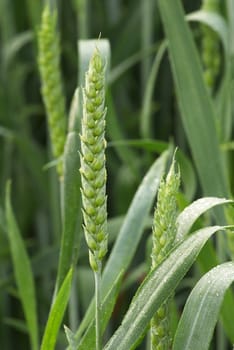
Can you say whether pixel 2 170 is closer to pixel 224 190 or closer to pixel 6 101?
pixel 6 101

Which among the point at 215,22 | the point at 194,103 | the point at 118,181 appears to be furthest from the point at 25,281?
the point at 118,181

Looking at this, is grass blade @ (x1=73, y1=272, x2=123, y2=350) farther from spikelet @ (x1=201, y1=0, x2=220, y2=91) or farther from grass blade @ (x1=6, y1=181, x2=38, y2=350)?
spikelet @ (x1=201, y1=0, x2=220, y2=91)

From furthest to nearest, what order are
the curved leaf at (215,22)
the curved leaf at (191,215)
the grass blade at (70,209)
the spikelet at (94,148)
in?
the curved leaf at (215,22)
the grass blade at (70,209)
the curved leaf at (191,215)
the spikelet at (94,148)

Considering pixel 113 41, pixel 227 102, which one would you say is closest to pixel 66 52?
pixel 113 41

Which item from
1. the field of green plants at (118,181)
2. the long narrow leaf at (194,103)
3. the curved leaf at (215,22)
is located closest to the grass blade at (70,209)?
the field of green plants at (118,181)

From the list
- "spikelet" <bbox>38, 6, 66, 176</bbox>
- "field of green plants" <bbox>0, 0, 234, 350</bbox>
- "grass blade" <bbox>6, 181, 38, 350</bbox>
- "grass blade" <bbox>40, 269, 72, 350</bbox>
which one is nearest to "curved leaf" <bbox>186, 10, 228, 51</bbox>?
"field of green plants" <bbox>0, 0, 234, 350</bbox>

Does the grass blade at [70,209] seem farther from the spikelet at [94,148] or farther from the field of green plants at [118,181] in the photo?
the spikelet at [94,148]

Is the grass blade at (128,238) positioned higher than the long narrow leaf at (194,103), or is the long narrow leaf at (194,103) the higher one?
the long narrow leaf at (194,103)

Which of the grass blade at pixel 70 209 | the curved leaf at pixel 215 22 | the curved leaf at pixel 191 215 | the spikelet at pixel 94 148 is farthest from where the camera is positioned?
the curved leaf at pixel 215 22
